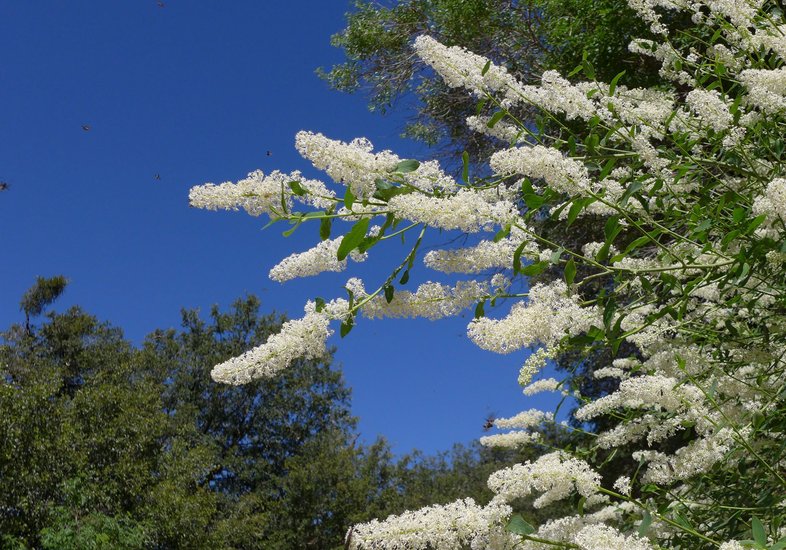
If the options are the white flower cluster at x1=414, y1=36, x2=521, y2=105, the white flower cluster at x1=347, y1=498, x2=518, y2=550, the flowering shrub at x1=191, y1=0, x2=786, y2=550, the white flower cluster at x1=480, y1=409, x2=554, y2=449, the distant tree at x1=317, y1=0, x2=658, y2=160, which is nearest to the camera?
the white flower cluster at x1=347, y1=498, x2=518, y2=550

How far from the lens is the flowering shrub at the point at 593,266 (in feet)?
5.37

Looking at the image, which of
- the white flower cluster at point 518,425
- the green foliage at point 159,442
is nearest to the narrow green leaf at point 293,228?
the white flower cluster at point 518,425

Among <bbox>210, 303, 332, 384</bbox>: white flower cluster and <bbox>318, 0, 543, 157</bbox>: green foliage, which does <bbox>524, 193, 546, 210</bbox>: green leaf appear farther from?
<bbox>318, 0, 543, 157</bbox>: green foliage

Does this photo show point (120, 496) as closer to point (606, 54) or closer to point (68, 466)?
point (68, 466)

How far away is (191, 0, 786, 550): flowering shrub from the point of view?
64.4 inches

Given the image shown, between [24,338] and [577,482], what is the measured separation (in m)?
20.1

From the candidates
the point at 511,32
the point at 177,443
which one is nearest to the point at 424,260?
the point at 511,32

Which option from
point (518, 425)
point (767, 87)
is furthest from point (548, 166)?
point (518, 425)

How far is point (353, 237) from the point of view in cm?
155

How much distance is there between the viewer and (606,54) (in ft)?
21.6

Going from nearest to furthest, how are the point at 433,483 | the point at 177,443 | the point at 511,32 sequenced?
the point at 511,32
the point at 177,443
the point at 433,483

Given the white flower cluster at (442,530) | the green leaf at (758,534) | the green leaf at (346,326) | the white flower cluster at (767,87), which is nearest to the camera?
the green leaf at (758,534)

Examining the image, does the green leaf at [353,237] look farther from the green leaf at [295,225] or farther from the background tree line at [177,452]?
the background tree line at [177,452]

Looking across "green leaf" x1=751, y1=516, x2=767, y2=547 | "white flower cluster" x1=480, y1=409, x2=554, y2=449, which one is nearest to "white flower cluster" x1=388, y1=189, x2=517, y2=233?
"green leaf" x1=751, y1=516, x2=767, y2=547
